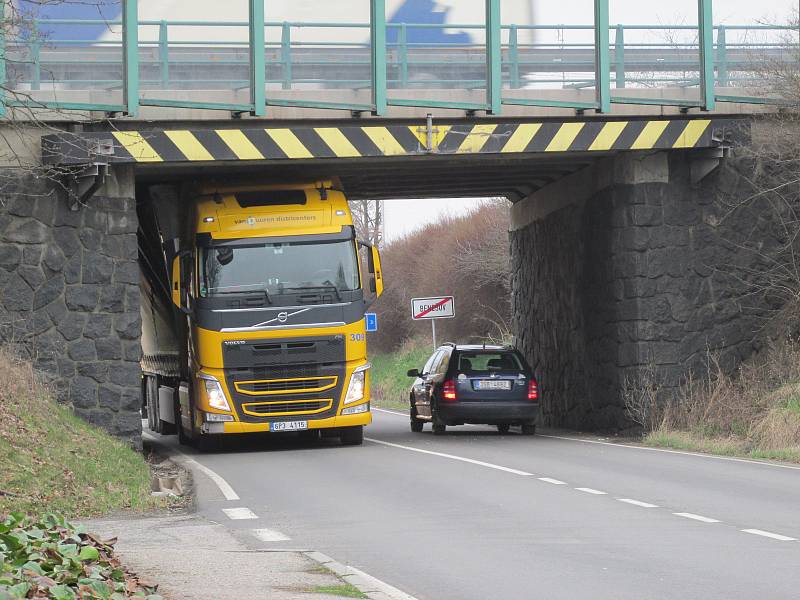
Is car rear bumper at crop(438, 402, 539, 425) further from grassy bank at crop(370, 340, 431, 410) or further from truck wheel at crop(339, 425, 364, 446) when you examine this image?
grassy bank at crop(370, 340, 431, 410)

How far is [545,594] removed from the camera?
321 inches

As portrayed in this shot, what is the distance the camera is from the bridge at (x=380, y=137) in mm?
19891

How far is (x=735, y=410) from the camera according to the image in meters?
20.8

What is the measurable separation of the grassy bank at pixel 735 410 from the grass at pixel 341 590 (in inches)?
433

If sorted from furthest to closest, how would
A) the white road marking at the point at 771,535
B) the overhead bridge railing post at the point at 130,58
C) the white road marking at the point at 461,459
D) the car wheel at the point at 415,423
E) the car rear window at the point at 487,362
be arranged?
1. the car wheel at the point at 415,423
2. the car rear window at the point at 487,362
3. the overhead bridge railing post at the point at 130,58
4. the white road marking at the point at 461,459
5. the white road marking at the point at 771,535

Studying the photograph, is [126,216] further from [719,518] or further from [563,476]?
[719,518]

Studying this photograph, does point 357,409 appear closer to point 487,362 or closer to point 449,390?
point 449,390

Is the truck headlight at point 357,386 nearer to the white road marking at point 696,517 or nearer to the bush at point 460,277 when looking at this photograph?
the white road marking at point 696,517

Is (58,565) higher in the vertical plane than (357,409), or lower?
lower

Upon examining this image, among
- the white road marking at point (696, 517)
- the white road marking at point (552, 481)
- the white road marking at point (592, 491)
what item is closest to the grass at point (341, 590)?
the white road marking at point (696, 517)

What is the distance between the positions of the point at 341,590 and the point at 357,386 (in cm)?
1288

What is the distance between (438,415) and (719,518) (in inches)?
525

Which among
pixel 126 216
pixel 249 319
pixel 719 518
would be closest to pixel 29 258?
pixel 126 216

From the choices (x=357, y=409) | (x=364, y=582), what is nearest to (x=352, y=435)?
(x=357, y=409)
